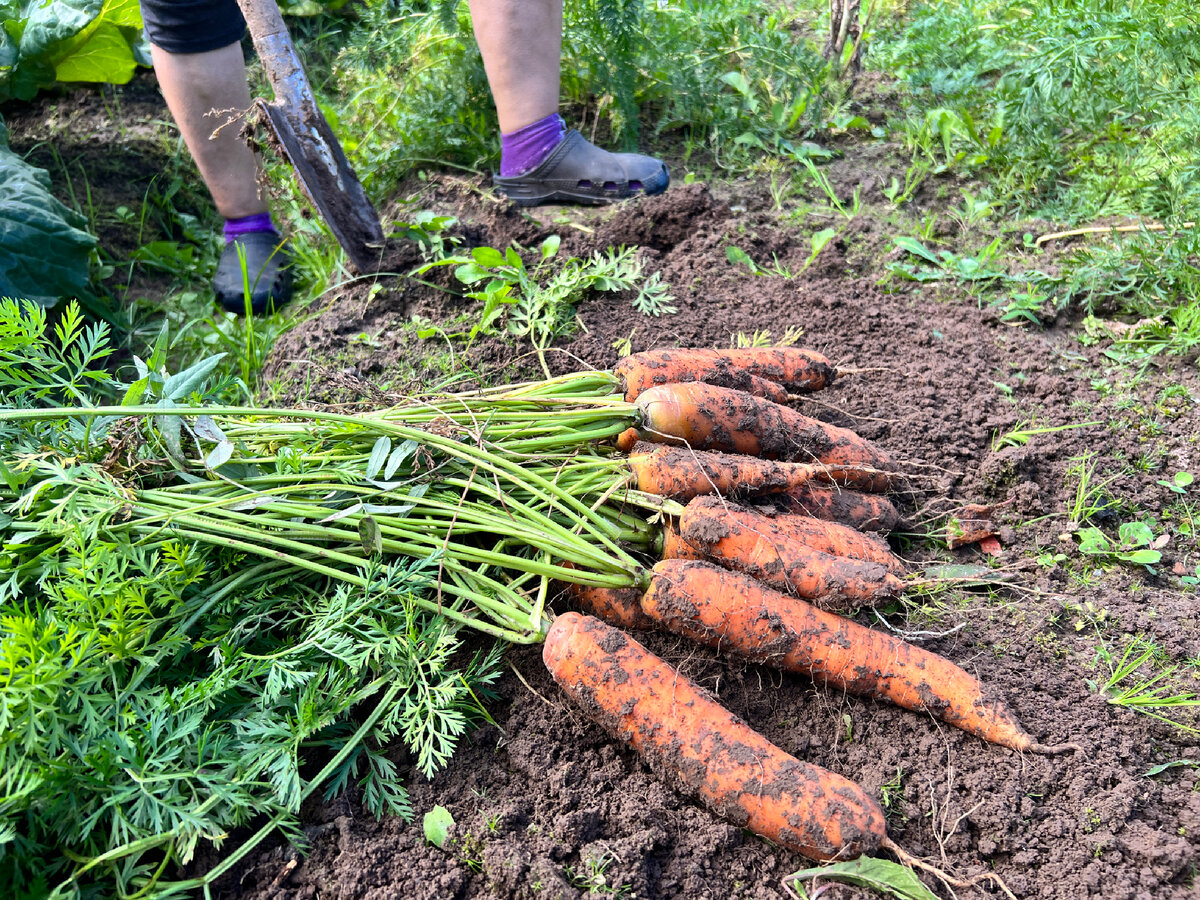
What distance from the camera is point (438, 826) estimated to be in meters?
1.47

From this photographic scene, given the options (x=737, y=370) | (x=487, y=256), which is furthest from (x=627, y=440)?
(x=487, y=256)

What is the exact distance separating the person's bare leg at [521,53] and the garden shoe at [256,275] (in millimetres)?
1162

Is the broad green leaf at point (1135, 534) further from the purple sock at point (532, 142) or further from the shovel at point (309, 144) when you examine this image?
the shovel at point (309, 144)

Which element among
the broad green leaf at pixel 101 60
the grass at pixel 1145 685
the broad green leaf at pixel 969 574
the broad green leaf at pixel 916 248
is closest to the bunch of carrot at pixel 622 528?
the broad green leaf at pixel 969 574

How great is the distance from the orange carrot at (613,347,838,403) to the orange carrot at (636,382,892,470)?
0.31 ft

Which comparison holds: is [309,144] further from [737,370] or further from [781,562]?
[781,562]

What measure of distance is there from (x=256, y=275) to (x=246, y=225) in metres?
0.24

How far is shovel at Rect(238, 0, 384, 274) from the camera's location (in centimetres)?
265

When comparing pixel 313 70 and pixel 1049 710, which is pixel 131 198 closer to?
pixel 313 70

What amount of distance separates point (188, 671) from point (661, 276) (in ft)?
6.62

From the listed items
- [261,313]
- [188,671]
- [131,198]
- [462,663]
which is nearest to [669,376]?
[462,663]

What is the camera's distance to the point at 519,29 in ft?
9.66

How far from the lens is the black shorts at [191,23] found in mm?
2709

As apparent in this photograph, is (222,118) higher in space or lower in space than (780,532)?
higher
